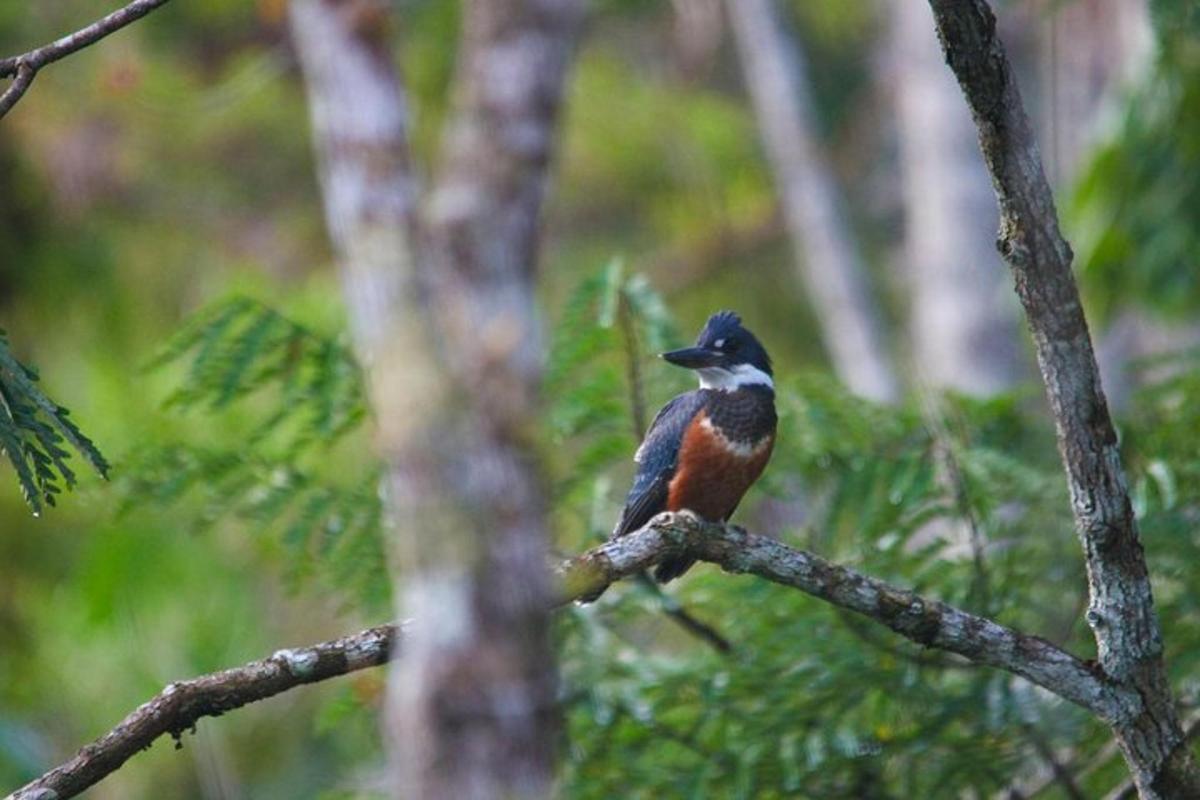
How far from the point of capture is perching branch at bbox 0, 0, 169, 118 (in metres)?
3.47

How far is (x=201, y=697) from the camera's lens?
3.44m

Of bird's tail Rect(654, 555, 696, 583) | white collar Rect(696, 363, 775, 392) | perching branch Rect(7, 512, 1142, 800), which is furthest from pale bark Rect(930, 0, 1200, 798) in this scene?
white collar Rect(696, 363, 775, 392)

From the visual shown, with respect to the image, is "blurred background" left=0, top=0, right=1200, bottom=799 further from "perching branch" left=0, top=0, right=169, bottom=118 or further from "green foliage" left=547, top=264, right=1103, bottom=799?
"perching branch" left=0, top=0, right=169, bottom=118

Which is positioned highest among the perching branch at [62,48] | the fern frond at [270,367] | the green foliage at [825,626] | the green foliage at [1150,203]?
the green foliage at [1150,203]

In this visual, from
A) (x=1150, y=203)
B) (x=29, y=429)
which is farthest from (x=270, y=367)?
(x=1150, y=203)

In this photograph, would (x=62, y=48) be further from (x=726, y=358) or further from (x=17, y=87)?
(x=726, y=358)

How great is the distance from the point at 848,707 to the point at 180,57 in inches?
379

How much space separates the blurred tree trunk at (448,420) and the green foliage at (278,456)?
2.89m

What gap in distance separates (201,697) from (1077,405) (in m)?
1.81

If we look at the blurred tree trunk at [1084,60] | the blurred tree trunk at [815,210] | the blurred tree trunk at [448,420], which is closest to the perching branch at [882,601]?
the blurred tree trunk at [448,420]

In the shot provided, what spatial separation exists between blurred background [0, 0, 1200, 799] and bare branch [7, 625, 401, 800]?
94.1 inches

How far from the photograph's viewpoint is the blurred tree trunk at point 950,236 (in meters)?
11.7

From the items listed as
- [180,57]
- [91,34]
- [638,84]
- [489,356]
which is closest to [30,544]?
[180,57]

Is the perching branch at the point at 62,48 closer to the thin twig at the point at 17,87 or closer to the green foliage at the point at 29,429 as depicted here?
the thin twig at the point at 17,87
